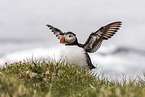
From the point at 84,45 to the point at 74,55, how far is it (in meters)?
0.72

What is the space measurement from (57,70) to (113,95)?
3.61 metres

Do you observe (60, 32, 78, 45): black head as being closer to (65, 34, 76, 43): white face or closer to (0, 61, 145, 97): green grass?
(65, 34, 76, 43): white face

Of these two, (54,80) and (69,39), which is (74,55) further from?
(54,80)

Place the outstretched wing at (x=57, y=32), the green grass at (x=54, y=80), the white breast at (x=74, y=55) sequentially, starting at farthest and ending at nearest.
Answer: the outstretched wing at (x=57, y=32) < the white breast at (x=74, y=55) < the green grass at (x=54, y=80)

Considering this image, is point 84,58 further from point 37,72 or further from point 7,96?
point 7,96

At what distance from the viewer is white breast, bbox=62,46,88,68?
868cm

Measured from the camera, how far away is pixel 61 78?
7301 millimetres

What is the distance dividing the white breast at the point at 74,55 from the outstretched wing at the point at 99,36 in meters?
0.36

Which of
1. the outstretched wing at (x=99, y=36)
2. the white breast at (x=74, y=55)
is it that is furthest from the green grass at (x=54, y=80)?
the outstretched wing at (x=99, y=36)

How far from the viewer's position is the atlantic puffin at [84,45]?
8625 mm

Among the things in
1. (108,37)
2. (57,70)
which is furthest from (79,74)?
(108,37)

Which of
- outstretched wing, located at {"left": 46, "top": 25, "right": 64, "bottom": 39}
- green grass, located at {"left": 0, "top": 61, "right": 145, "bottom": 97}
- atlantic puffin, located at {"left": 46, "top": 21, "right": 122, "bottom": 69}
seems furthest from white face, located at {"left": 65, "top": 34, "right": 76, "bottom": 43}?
green grass, located at {"left": 0, "top": 61, "right": 145, "bottom": 97}

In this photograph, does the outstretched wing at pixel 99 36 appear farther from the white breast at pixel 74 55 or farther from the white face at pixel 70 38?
the white face at pixel 70 38

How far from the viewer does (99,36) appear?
28.7ft
